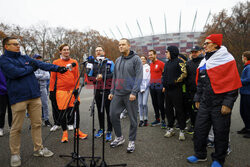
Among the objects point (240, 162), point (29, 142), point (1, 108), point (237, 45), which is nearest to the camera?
point (240, 162)

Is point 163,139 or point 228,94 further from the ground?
point 228,94

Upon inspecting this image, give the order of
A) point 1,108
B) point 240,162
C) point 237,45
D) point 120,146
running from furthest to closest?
point 237,45, point 1,108, point 120,146, point 240,162

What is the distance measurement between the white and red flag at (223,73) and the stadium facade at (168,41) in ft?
190

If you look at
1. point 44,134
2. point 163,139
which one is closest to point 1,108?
point 44,134

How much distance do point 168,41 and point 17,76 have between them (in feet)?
217

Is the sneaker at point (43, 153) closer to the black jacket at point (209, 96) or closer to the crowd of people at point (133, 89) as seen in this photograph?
the crowd of people at point (133, 89)

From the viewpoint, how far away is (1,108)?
171 inches

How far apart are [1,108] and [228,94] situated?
5311 mm

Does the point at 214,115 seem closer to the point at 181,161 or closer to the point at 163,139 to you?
the point at 181,161

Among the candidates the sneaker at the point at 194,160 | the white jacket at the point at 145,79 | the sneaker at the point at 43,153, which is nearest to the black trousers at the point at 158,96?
the white jacket at the point at 145,79

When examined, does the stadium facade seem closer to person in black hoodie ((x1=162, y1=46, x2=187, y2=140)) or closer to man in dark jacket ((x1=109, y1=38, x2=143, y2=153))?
person in black hoodie ((x1=162, y1=46, x2=187, y2=140))

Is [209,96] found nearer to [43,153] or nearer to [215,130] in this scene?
[215,130]

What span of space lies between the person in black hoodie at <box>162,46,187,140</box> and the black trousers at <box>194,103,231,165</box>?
3.37ft

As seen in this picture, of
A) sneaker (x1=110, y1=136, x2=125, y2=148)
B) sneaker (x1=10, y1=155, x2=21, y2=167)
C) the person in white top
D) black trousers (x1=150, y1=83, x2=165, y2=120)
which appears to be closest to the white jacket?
the person in white top
